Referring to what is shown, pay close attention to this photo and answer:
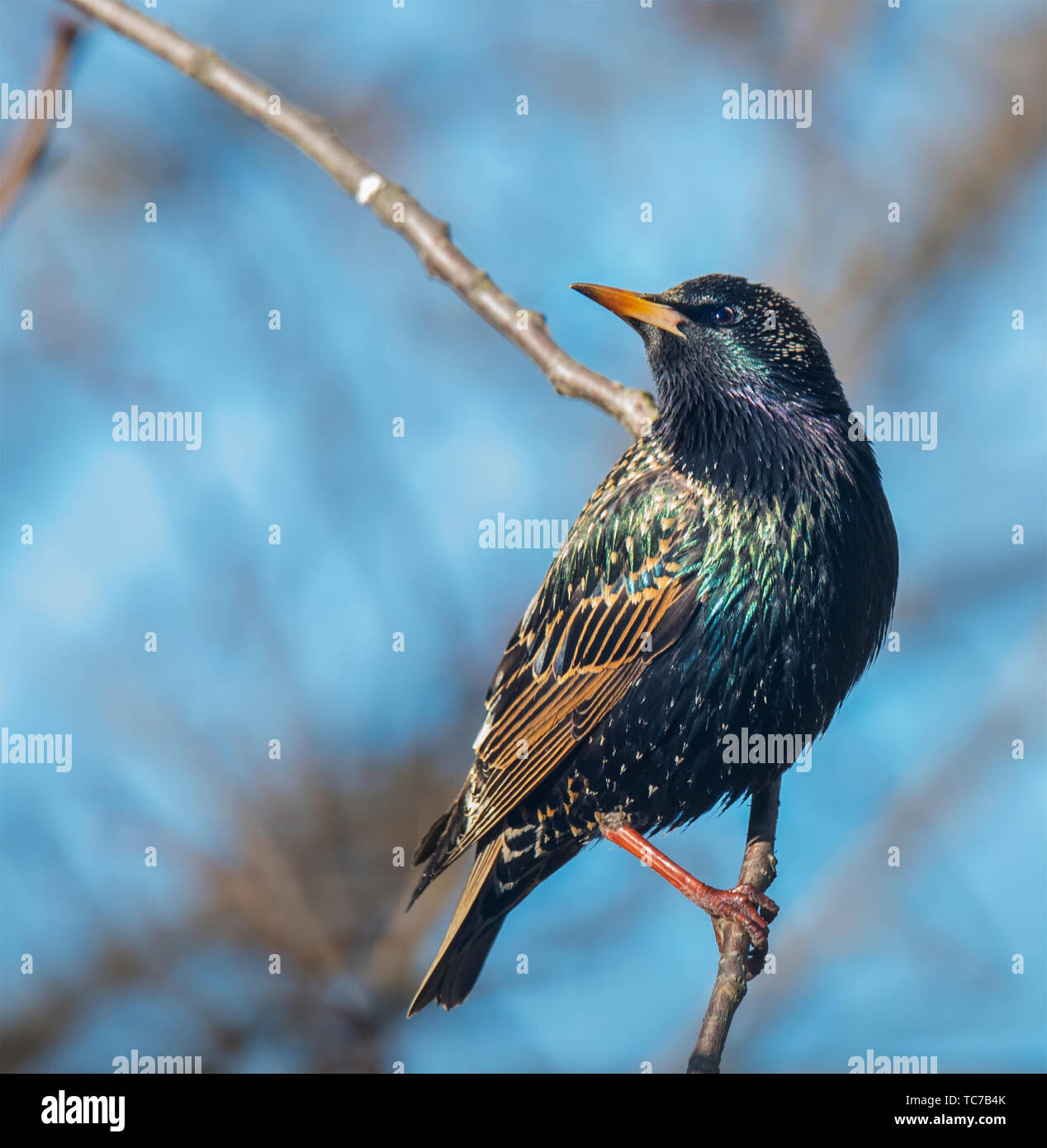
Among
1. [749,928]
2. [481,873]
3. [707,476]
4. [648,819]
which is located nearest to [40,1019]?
[481,873]

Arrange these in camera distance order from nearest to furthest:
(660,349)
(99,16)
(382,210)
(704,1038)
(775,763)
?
(704,1038), (99,16), (382,210), (775,763), (660,349)

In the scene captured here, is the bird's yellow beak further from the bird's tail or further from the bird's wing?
the bird's tail

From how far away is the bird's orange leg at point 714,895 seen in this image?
152 inches

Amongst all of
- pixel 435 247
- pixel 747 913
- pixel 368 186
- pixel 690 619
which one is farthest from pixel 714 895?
pixel 368 186

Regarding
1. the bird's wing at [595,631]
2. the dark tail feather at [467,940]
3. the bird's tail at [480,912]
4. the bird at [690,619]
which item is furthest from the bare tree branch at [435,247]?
the dark tail feather at [467,940]

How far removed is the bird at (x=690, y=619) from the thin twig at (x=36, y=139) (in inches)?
67.6

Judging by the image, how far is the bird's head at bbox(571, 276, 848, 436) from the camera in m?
4.27

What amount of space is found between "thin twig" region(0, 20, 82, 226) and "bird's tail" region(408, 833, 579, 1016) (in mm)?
2605

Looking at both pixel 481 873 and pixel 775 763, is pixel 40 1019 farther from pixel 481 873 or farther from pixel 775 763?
pixel 775 763

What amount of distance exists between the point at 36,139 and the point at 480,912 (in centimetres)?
287

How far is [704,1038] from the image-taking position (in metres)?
2.92

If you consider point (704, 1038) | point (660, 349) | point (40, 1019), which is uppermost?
point (660, 349)

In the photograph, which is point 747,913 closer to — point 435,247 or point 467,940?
point 467,940

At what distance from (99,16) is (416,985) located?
3.81m
